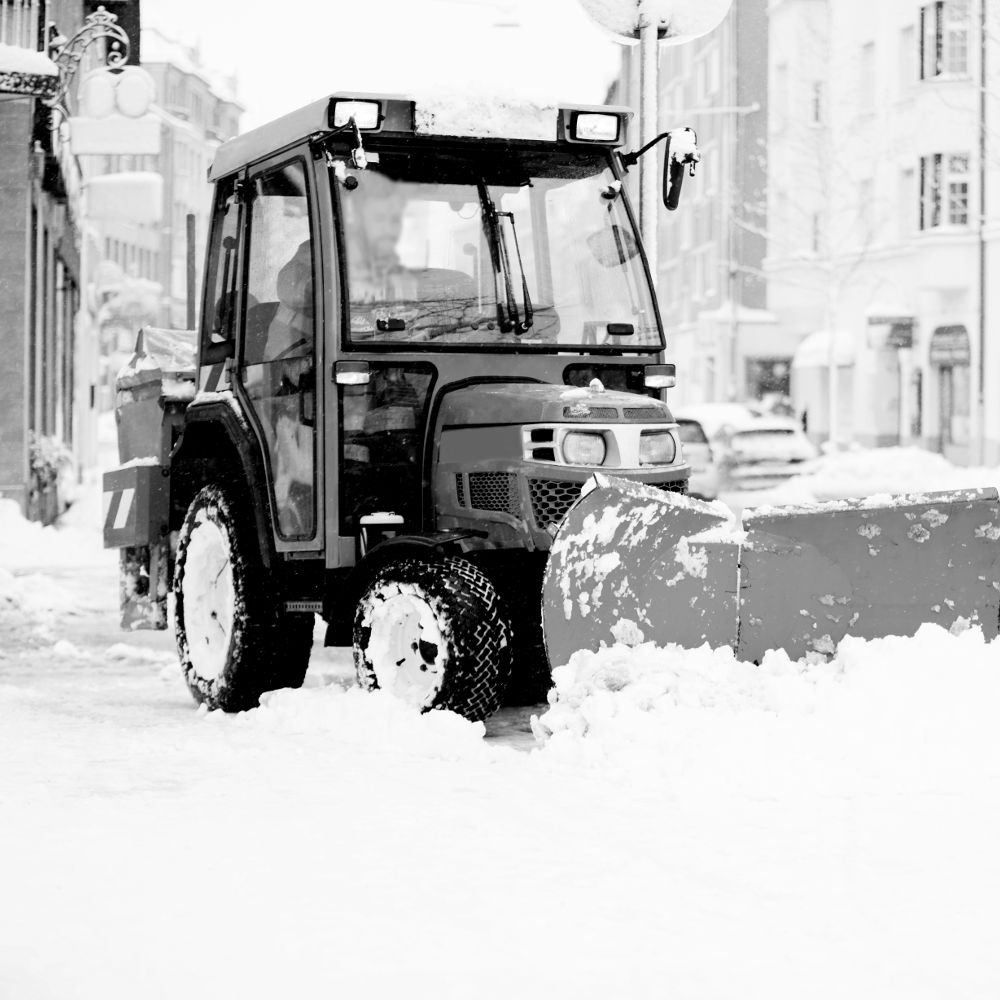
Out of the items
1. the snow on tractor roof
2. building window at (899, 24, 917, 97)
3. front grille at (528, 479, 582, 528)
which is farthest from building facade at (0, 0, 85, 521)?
building window at (899, 24, 917, 97)

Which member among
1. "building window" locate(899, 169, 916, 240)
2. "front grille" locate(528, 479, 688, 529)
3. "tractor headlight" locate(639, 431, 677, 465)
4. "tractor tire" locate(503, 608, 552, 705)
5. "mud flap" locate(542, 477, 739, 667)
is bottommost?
"tractor tire" locate(503, 608, 552, 705)

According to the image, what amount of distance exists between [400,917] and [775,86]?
161 feet

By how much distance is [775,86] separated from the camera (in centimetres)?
5178

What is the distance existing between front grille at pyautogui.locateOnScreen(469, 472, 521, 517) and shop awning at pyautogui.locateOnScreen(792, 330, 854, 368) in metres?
38.7

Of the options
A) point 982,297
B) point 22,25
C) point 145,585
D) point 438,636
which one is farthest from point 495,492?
point 982,297

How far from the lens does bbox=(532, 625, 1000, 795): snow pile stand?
20.3 feet

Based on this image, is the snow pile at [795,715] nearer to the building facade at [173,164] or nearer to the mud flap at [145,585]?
the mud flap at [145,585]

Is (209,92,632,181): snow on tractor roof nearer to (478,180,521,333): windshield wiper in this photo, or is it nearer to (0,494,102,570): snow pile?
(478,180,521,333): windshield wiper

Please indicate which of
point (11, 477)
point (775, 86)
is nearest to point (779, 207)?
point (775, 86)

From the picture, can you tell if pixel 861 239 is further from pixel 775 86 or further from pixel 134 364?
pixel 134 364

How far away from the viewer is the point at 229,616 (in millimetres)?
8180

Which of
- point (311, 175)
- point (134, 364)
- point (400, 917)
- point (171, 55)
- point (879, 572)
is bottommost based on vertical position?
point (400, 917)

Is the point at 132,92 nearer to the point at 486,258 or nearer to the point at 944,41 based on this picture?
the point at 486,258

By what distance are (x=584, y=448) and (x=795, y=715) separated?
143cm
